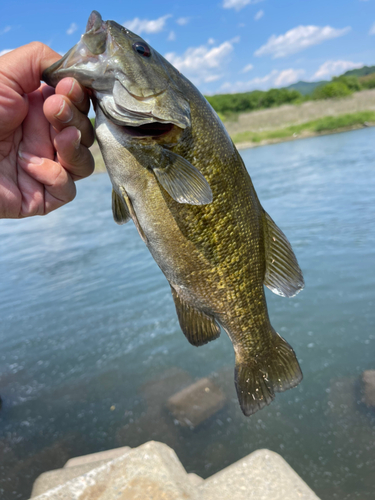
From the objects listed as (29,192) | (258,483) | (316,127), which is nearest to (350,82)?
(316,127)

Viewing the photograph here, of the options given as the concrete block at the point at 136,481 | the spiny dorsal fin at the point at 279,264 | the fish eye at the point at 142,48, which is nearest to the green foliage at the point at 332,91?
the concrete block at the point at 136,481

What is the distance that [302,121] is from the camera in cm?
5384

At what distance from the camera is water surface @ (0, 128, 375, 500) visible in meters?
5.68

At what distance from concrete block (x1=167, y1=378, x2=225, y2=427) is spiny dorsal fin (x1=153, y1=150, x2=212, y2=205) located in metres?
5.25

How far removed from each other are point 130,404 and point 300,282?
229 inches

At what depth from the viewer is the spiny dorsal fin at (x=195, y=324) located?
6.79 feet

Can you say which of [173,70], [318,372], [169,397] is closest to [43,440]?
[169,397]

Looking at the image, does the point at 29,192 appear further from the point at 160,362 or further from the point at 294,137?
the point at 294,137

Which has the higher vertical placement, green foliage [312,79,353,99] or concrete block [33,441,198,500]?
green foliage [312,79,353,99]

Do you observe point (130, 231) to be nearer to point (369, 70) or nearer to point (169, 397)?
point (169, 397)

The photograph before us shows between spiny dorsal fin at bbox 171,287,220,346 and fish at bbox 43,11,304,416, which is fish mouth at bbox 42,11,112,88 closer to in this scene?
fish at bbox 43,11,304,416

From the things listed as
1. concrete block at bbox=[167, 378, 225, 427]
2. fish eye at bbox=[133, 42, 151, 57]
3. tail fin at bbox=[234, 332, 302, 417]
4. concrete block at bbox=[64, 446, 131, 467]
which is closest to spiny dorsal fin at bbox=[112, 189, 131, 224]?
fish eye at bbox=[133, 42, 151, 57]

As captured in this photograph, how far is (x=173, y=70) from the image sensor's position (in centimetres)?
189

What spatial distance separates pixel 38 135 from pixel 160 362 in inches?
258
